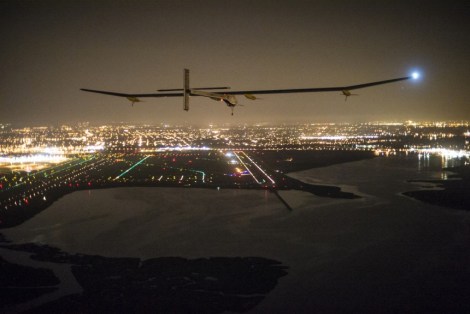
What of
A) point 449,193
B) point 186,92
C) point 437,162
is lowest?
point 449,193

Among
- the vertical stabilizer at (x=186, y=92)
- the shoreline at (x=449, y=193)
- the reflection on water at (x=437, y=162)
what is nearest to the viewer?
the vertical stabilizer at (x=186, y=92)

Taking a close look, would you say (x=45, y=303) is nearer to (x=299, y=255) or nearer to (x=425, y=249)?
(x=299, y=255)

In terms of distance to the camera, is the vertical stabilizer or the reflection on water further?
the reflection on water

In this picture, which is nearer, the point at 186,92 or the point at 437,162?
the point at 186,92

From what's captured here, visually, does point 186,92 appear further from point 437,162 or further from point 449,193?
point 437,162

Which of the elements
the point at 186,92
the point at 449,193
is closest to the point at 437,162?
the point at 449,193

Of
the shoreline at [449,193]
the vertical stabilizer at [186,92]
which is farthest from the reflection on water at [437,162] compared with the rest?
the vertical stabilizer at [186,92]

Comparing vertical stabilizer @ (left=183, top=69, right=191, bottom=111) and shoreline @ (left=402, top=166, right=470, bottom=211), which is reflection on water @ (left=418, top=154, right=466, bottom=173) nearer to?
shoreline @ (left=402, top=166, right=470, bottom=211)

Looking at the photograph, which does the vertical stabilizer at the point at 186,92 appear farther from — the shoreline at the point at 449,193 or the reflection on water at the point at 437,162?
the reflection on water at the point at 437,162

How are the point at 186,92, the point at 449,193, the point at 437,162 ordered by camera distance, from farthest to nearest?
the point at 437,162 → the point at 449,193 → the point at 186,92

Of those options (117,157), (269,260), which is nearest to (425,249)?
(269,260)

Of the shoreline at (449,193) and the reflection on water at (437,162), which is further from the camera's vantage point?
the reflection on water at (437,162)

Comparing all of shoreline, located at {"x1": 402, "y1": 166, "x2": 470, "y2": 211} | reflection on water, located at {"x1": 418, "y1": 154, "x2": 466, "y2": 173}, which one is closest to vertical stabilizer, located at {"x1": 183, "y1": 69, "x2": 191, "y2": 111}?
Answer: shoreline, located at {"x1": 402, "y1": 166, "x2": 470, "y2": 211}
